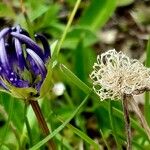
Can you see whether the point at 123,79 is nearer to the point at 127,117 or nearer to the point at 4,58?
the point at 127,117

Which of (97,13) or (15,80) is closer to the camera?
(15,80)

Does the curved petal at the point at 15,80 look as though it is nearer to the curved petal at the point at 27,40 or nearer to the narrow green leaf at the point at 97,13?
the curved petal at the point at 27,40

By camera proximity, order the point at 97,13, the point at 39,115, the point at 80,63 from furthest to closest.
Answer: the point at 97,13
the point at 80,63
the point at 39,115

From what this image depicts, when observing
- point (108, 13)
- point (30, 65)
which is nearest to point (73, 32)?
point (108, 13)

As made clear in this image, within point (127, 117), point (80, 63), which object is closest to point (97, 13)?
point (80, 63)

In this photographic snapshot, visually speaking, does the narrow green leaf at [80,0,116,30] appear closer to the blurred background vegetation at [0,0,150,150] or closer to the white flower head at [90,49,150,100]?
the blurred background vegetation at [0,0,150,150]

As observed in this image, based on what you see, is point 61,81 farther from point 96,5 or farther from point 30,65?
point 30,65

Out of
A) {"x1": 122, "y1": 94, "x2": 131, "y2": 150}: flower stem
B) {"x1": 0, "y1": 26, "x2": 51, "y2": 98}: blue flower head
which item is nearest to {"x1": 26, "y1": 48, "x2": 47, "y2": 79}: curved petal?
{"x1": 0, "y1": 26, "x2": 51, "y2": 98}: blue flower head
